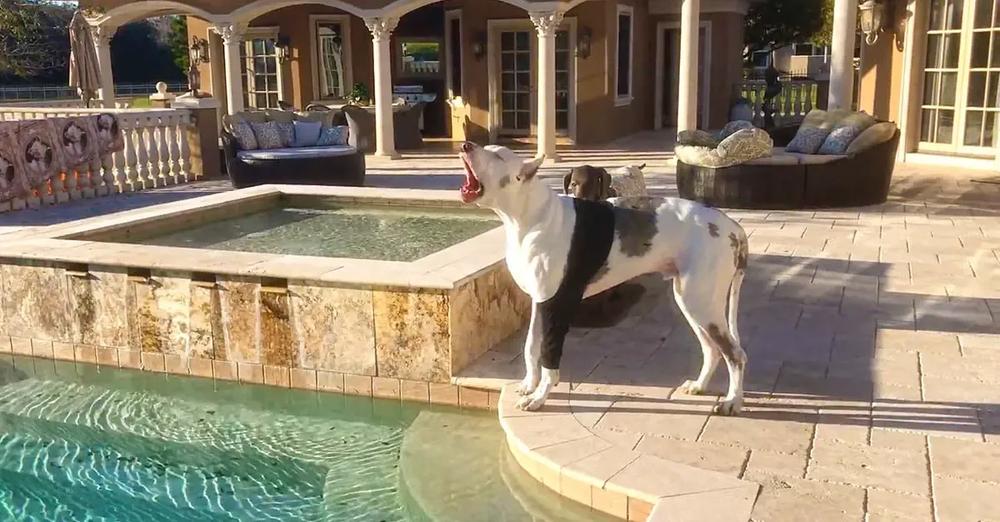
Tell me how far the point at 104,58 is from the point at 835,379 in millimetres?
13259

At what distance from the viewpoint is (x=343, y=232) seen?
22.0ft

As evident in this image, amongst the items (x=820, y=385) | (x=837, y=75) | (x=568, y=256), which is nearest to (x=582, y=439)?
(x=568, y=256)

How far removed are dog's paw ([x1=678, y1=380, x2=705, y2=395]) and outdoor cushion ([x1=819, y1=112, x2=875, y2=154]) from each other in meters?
5.14

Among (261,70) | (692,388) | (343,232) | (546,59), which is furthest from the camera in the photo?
(261,70)

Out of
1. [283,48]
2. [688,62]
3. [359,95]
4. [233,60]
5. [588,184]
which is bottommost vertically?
[588,184]

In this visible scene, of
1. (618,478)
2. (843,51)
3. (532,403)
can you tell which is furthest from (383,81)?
(618,478)

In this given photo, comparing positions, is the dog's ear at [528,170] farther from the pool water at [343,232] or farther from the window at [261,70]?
the window at [261,70]

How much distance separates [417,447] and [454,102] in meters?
12.2

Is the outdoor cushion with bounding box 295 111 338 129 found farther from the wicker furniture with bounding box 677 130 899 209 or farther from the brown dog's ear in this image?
the brown dog's ear

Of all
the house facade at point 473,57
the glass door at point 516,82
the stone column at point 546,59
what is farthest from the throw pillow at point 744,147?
the glass door at point 516,82

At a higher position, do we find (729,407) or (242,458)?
(729,407)

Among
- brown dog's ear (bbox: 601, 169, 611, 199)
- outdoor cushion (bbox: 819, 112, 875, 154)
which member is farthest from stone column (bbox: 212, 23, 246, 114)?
brown dog's ear (bbox: 601, 169, 611, 199)

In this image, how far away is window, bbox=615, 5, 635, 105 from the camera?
14.9m

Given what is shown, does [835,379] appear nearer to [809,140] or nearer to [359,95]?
[809,140]
